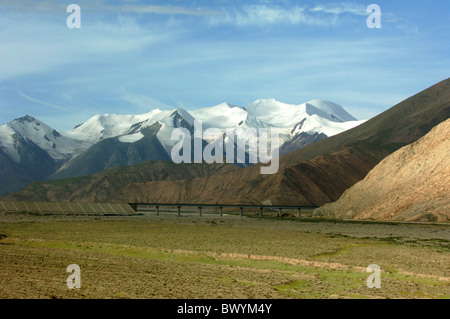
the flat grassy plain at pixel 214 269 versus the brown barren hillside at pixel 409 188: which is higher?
the brown barren hillside at pixel 409 188

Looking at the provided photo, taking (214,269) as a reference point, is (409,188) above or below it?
above

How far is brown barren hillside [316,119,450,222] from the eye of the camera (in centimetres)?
9944

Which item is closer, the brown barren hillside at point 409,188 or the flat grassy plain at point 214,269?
the flat grassy plain at point 214,269

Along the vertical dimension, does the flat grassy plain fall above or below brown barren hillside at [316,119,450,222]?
below

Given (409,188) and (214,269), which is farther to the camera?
(409,188)

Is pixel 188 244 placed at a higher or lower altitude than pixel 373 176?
lower

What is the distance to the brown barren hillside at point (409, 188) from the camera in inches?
3915

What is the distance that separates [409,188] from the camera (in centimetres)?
10850

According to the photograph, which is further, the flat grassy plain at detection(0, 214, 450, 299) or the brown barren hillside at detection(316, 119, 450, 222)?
the brown barren hillside at detection(316, 119, 450, 222)
